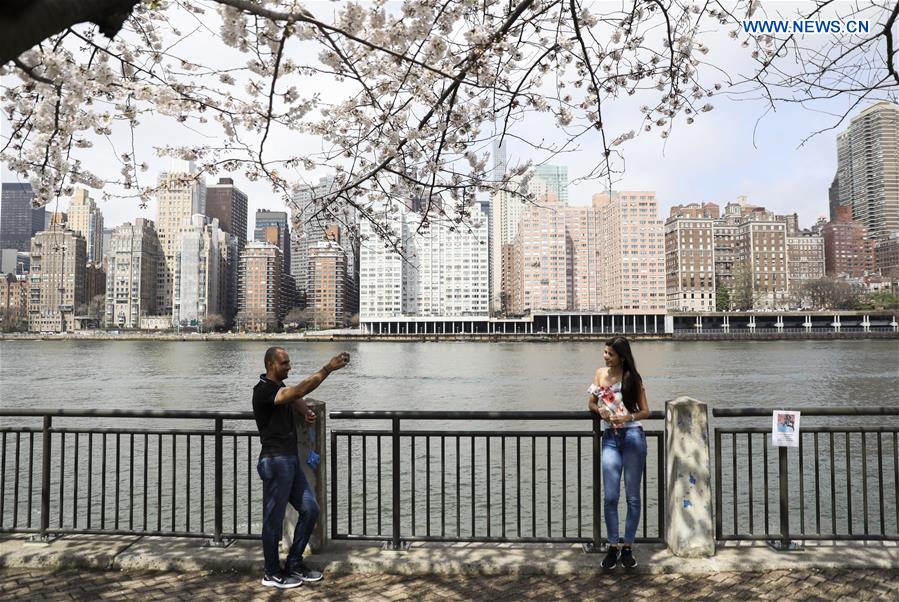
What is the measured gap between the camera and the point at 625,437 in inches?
215

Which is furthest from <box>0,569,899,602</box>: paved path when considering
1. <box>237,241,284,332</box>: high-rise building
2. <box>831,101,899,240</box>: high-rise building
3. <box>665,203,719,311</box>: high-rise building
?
<box>237,241,284,332</box>: high-rise building

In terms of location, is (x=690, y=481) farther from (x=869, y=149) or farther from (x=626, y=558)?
(x=869, y=149)

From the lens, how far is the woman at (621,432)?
5.36 m

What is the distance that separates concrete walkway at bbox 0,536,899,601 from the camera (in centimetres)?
490

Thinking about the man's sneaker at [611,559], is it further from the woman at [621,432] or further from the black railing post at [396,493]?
the black railing post at [396,493]

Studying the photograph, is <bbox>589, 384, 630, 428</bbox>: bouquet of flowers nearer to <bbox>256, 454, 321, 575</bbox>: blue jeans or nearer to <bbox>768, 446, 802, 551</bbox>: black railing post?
<bbox>768, 446, 802, 551</bbox>: black railing post

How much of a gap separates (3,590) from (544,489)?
12.0 metres

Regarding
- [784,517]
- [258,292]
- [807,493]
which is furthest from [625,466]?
[258,292]

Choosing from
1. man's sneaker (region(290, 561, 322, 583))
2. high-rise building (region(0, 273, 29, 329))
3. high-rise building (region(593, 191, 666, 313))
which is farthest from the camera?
high-rise building (region(593, 191, 666, 313))

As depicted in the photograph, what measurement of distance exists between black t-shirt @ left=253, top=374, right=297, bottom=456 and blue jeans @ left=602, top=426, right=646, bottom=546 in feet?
9.17

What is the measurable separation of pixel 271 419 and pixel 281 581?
53.3 inches

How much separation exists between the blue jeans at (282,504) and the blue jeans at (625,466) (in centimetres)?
259

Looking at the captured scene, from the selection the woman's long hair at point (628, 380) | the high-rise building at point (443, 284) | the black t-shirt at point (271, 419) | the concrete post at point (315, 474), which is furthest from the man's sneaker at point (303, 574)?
the high-rise building at point (443, 284)

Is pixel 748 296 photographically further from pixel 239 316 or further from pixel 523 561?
pixel 523 561
